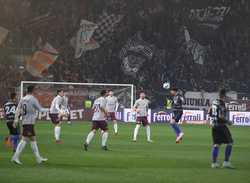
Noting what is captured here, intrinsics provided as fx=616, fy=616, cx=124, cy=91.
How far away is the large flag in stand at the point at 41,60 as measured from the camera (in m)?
52.4

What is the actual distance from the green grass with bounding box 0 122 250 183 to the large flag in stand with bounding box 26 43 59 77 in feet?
82.4

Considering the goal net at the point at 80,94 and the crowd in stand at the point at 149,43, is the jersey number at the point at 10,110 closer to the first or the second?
the goal net at the point at 80,94

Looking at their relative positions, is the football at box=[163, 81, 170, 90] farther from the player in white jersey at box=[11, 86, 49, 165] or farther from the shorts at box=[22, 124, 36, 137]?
the shorts at box=[22, 124, 36, 137]

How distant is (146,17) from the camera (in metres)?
56.0

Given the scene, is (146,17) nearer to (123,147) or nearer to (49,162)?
(123,147)

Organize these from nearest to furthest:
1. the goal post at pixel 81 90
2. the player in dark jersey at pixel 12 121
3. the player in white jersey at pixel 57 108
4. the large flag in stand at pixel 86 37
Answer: the player in dark jersey at pixel 12 121 < the player in white jersey at pixel 57 108 < the goal post at pixel 81 90 < the large flag in stand at pixel 86 37

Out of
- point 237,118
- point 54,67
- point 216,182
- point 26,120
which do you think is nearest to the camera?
point 216,182

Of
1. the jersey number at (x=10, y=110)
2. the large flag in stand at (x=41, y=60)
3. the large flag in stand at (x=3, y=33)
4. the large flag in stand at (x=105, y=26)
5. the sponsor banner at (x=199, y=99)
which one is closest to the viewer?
the jersey number at (x=10, y=110)

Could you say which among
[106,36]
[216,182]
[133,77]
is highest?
[106,36]

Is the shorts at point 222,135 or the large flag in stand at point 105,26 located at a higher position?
the large flag in stand at point 105,26

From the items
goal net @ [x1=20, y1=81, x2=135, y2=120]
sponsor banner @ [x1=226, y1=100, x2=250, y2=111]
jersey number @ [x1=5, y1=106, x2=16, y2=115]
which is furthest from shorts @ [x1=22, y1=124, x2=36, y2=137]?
sponsor banner @ [x1=226, y1=100, x2=250, y2=111]

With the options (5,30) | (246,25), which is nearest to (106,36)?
(5,30)

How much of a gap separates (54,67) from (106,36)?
568 cm

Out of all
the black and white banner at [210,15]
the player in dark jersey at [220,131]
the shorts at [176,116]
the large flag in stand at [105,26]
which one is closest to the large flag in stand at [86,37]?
the large flag in stand at [105,26]
